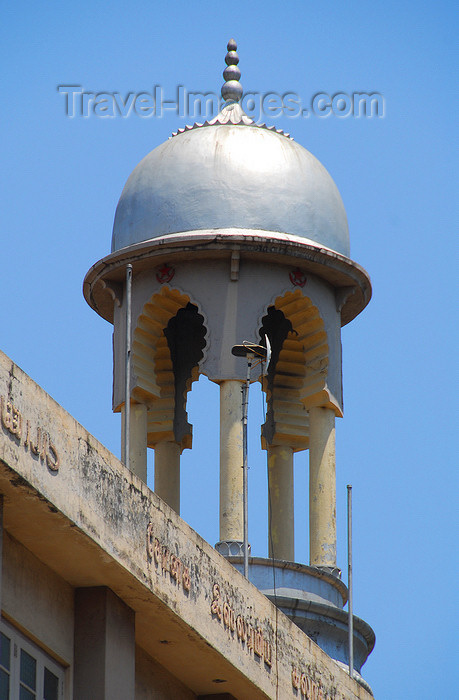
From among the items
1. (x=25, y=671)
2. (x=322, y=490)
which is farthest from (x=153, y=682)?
(x=322, y=490)

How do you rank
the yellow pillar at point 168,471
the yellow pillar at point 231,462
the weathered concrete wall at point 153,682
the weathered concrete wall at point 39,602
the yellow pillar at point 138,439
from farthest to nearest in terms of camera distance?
1. the yellow pillar at point 168,471
2. the yellow pillar at point 138,439
3. the yellow pillar at point 231,462
4. the weathered concrete wall at point 153,682
5. the weathered concrete wall at point 39,602

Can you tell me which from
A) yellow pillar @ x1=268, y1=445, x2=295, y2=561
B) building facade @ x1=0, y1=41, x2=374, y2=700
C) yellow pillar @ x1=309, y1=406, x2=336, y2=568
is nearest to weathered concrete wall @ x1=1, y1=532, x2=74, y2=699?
building facade @ x1=0, y1=41, x2=374, y2=700

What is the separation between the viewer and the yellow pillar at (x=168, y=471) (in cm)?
3641

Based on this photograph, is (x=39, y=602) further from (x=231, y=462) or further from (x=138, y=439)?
(x=138, y=439)

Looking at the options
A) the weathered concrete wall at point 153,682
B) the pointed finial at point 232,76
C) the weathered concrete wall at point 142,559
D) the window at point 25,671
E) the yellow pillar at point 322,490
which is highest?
the pointed finial at point 232,76

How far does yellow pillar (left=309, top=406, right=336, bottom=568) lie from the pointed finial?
6425 millimetres

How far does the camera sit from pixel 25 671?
19.8m

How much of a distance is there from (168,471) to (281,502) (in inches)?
85.8

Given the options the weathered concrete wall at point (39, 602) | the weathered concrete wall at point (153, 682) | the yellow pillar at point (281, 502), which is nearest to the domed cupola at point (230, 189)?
the yellow pillar at point (281, 502)

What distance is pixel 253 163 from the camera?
116ft

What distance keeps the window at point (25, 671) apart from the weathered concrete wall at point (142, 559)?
950 mm

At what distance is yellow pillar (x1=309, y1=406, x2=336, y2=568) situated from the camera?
3406 centimetres

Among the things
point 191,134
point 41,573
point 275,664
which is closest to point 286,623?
point 275,664

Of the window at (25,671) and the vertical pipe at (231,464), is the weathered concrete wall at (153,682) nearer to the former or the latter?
the window at (25,671)
